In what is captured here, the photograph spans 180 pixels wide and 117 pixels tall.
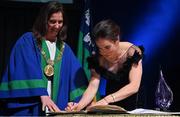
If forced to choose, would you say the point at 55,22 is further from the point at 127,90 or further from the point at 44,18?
the point at 127,90

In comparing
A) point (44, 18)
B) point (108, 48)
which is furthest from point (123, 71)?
point (44, 18)

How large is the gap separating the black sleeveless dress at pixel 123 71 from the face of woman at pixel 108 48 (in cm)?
8

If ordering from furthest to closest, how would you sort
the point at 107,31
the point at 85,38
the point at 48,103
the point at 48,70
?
1. the point at 85,38
2. the point at 48,70
3. the point at 48,103
4. the point at 107,31

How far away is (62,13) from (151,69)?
1061 millimetres

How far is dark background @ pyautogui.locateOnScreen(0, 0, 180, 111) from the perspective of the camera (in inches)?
170

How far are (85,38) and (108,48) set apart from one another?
88 centimetres

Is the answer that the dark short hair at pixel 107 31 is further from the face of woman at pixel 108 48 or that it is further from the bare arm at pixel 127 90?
the bare arm at pixel 127 90

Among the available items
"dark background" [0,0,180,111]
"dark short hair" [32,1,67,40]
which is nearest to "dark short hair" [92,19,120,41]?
"dark short hair" [32,1,67,40]

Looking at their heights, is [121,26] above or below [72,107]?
above

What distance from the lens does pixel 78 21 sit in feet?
15.6

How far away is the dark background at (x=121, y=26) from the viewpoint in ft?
14.2

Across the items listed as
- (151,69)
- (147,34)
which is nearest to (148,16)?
(147,34)

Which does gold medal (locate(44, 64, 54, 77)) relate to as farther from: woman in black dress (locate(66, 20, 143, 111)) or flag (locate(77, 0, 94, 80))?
flag (locate(77, 0, 94, 80))

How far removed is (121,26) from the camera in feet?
14.7
